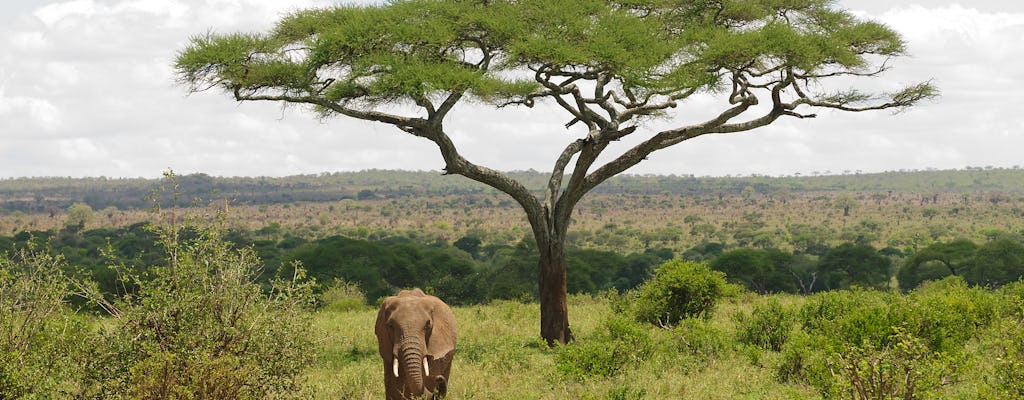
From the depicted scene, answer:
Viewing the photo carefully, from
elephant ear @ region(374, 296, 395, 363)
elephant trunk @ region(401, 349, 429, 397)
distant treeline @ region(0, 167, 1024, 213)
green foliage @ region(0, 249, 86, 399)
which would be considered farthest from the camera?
distant treeline @ region(0, 167, 1024, 213)

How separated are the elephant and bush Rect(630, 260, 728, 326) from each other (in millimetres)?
9687

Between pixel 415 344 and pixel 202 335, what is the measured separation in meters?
2.37

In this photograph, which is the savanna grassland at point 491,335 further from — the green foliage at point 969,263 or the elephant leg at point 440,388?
the elephant leg at point 440,388

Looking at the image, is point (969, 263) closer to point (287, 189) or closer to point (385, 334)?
point (385, 334)

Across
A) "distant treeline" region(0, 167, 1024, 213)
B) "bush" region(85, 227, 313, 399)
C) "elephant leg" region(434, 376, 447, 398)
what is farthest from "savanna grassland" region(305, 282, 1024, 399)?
"distant treeline" region(0, 167, 1024, 213)

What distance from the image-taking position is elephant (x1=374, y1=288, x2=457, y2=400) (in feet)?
35.8

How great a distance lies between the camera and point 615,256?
180ft

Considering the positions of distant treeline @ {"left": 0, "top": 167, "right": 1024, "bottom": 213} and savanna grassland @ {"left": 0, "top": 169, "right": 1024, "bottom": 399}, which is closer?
savanna grassland @ {"left": 0, "top": 169, "right": 1024, "bottom": 399}

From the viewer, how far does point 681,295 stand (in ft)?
68.7

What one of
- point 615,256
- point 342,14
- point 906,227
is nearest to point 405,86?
point 342,14

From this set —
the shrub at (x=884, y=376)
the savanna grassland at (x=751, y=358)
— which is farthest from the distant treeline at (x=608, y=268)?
the shrub at (x=884, y=376)

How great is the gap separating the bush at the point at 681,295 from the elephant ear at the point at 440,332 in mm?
9430

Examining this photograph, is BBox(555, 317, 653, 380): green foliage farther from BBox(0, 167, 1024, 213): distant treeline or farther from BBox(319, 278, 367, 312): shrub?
BBox(0, 167, 1024, 213): distant treeline

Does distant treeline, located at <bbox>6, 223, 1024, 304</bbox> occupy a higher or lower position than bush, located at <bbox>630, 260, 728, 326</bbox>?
lower
